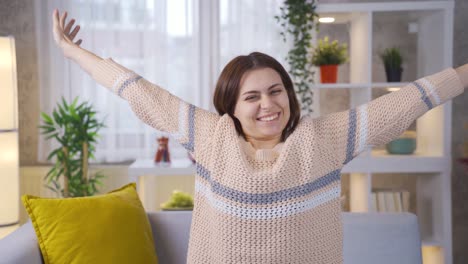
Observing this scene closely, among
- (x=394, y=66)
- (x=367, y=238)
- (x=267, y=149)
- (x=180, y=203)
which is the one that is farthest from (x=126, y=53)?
(x=267, y=149)

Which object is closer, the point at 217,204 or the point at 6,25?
the point at 217,204

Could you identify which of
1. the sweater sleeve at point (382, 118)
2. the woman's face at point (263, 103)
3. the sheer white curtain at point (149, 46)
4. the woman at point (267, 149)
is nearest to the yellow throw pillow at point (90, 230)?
the woman at point (267, 149)

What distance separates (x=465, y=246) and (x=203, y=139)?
3.08 meters

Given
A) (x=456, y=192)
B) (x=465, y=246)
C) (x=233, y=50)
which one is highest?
(x=233, y=50)

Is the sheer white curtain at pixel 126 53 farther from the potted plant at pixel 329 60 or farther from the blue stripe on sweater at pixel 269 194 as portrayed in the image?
the blue stripe on sweater at pixel 269 194

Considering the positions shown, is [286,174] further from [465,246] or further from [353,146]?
[465,246]

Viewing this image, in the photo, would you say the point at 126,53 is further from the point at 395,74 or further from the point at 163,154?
the point at 395,74

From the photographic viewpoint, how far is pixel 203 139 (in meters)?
1.65

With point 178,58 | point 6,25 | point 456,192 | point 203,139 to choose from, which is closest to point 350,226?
point 203,139

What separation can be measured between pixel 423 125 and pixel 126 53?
2140 mm

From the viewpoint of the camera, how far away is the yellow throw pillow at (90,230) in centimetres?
200

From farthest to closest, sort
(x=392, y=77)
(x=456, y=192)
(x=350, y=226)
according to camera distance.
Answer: (x=456, y=192) < (x=392, y=77) < (x=350, y=226)

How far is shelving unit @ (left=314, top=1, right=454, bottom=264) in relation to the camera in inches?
131

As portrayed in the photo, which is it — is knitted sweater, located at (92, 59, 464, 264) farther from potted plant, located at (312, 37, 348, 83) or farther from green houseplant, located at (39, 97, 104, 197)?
green houseplant, located at (39, 97, 104, 197)
